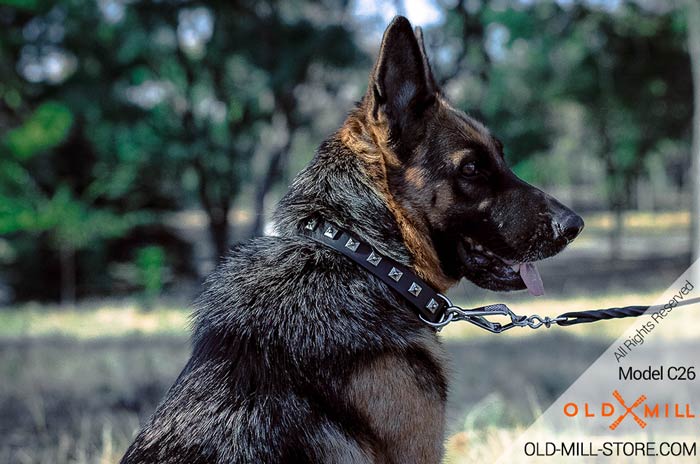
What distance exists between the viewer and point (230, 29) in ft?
54.3

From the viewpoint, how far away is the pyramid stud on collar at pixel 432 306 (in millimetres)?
2561

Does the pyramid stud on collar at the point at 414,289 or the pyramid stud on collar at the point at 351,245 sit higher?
the pyramid stud on collar at the point at 351,245

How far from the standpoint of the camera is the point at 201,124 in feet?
58.6

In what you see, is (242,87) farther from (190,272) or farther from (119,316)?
(119,316)

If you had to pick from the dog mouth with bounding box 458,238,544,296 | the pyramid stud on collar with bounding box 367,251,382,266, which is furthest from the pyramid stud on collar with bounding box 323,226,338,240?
the dog mouth with bounding box 458,238,544,296

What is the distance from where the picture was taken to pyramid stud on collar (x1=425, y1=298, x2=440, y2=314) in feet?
8.40

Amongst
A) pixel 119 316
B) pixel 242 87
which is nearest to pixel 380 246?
pixel 119 316

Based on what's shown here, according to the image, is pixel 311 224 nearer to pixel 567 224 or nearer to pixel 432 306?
pixel 432 306

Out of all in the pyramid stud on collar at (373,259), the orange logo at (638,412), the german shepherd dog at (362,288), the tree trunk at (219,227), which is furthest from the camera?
the tree trunk at (219,227)

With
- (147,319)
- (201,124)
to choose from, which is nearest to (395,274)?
(147,319)

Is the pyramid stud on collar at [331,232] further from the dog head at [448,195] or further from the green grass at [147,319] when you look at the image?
the green grass at [147,319]

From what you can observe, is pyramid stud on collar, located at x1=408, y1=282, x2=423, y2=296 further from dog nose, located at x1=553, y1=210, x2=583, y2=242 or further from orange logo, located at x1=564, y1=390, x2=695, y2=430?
orange logo, located at x1=564, y1=390, x2=695, y2=430

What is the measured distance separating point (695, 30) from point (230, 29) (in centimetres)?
1043

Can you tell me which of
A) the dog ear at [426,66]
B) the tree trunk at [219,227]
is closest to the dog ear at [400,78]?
the dog ear at [426,66]
